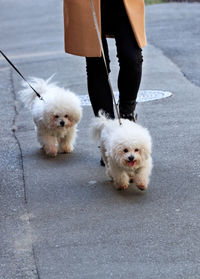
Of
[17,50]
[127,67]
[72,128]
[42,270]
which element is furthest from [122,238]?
[17,50]

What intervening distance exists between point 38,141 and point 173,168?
1.56 metres

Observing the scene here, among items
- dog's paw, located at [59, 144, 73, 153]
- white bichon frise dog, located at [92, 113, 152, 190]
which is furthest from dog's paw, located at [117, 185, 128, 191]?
dog's paw, located at [59, 144, 73, 153]

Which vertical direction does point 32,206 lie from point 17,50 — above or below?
above

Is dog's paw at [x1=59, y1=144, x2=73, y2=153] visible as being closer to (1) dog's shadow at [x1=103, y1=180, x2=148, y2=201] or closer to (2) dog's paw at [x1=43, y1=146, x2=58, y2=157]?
(2) dog's paw at [x1=43, y1=146, x2=58, y2=157]

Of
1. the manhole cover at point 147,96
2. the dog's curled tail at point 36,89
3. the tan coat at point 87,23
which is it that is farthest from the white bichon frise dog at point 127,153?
the manhole cover at point 147,96

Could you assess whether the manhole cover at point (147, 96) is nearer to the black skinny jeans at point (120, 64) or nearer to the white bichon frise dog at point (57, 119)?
the white bichon frise dog at point (57, 119)

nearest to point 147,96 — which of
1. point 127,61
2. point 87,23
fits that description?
point 127,61

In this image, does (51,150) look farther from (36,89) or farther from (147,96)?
(147,96)

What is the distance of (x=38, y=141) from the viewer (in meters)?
6.89

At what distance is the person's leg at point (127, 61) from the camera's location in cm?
570

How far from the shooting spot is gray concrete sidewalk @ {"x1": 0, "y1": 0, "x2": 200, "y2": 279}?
410 centimetres

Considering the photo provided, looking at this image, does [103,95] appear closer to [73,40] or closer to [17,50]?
[73,40]

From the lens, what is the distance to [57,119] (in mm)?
6613

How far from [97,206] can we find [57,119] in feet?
5.46
